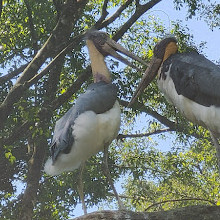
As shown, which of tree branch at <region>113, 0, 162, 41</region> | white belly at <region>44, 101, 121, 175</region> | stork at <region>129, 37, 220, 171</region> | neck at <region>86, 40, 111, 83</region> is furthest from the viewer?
tree branch at <region>113, 0, 162, 41</region>

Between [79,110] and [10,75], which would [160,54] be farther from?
[10,75]

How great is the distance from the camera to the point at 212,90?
582 centimetres

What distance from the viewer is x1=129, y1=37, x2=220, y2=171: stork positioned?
229 inches

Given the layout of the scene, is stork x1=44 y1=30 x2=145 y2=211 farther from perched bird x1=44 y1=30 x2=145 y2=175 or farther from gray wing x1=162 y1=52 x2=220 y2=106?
gray wing x1=162 y1=52 x2=220 y2=106

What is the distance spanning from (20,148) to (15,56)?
1.83m

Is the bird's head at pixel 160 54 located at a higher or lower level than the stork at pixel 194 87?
higher

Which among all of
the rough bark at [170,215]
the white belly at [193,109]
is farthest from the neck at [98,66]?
the rough bark at [170,215]

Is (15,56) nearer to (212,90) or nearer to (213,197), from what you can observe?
(213,197)

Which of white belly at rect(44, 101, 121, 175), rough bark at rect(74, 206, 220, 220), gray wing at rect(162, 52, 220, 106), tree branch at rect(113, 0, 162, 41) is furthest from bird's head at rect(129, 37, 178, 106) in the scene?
tree branch at rect(113, 0, 162, 41)

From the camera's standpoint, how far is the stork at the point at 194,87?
5.82m

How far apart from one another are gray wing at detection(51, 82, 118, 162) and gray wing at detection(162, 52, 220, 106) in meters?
0.73

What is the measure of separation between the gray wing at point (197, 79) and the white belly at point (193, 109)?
6cm

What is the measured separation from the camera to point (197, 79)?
595cm

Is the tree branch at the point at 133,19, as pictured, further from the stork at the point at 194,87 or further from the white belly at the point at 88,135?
the white belly at the point at 88,135
